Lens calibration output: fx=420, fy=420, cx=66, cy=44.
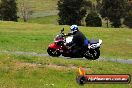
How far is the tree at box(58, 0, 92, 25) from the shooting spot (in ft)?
290

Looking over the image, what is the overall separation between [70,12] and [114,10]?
30.4 ft

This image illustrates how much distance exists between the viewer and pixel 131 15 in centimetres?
9069

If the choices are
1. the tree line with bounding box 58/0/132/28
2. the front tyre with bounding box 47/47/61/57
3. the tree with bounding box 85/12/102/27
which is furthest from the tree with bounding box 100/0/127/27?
the front tyre with bounding box 47/47/61/57

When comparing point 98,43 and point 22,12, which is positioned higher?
point 98,43

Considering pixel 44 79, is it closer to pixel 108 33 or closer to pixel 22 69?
pixel 22 69

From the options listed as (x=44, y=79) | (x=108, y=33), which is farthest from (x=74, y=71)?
(x=108, y=33)

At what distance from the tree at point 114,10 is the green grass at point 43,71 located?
63.5 meters

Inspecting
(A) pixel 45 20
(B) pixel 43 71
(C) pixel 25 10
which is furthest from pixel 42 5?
(B) pixel 43 71

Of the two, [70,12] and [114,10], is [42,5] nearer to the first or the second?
[70,12]

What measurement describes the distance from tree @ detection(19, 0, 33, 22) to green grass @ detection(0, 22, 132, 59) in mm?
52728

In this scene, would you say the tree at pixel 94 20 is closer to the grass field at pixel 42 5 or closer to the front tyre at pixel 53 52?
the grass field at pixel 42 5

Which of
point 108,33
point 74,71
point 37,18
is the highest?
point 74,71

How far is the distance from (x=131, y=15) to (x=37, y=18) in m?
30.6

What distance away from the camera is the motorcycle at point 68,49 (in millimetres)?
26619
